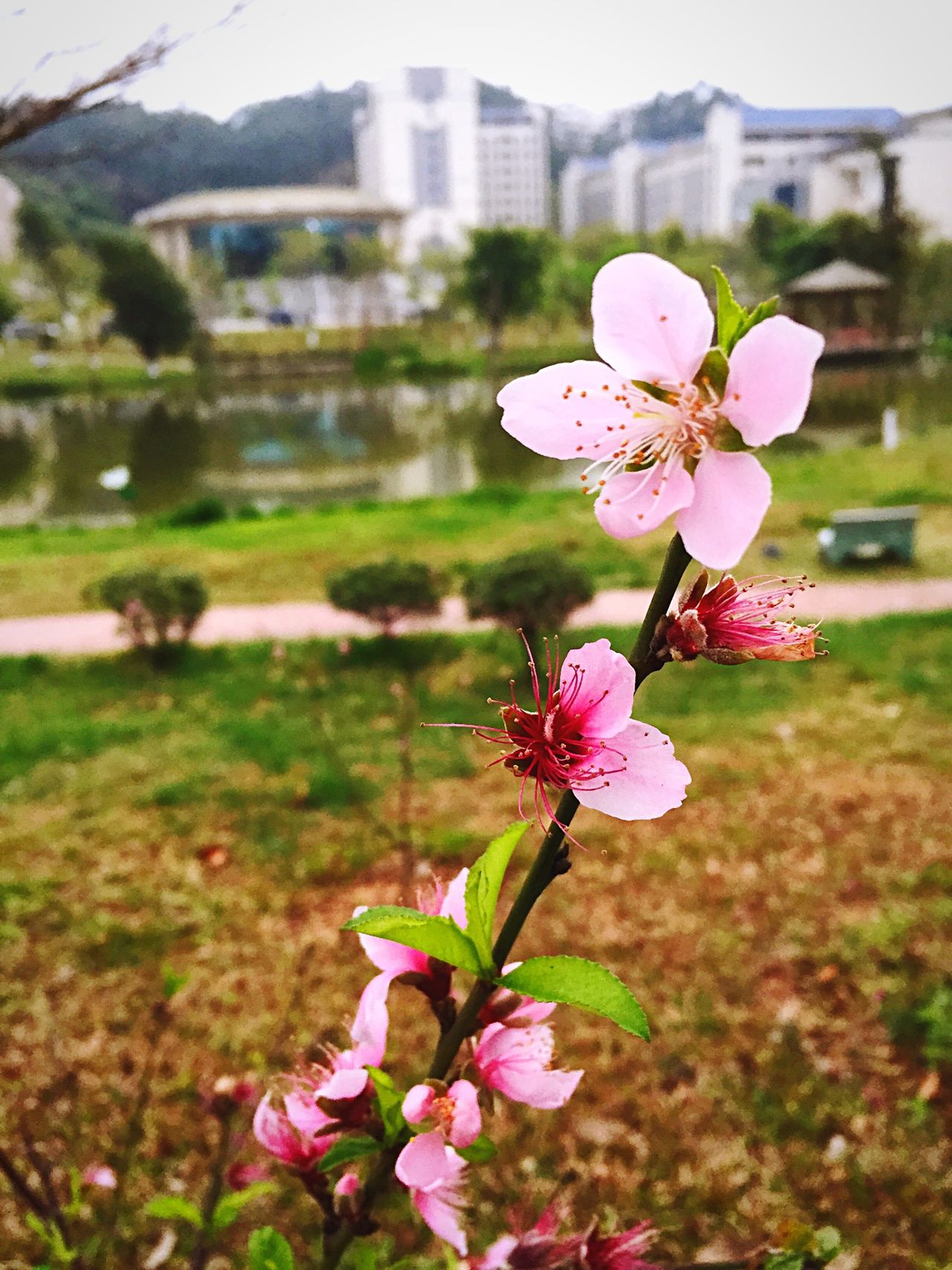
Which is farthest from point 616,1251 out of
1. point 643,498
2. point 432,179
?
point 432,179

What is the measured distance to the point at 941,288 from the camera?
19.9 feet

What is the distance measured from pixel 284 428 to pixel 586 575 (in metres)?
4.09

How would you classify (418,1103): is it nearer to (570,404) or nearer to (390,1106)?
(390,1106)

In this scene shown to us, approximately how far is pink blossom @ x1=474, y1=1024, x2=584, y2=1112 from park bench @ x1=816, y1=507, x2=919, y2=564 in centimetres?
359

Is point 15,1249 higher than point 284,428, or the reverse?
point 284,428

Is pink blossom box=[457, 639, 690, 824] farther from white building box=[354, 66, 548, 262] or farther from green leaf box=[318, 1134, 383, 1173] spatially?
white building box=[354, 66, 548, 262]

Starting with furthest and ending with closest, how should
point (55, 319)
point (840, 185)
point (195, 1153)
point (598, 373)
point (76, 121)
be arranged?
point (840, 185), point (55, 319), point (76, 121), point (195, 1153), point (598, 373)

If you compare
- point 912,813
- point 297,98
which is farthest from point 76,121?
point 912,813

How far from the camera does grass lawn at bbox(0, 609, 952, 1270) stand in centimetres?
117

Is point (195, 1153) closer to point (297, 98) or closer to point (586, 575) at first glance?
point (586, 575)

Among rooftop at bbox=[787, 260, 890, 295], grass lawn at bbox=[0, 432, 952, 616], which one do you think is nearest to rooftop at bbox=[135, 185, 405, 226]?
grass lawn at bbox=[0, 432, 952, 616]

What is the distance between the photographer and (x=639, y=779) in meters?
0.27

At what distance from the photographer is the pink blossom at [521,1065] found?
310 mm

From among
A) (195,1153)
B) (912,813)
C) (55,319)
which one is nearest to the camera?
(195,1153)
